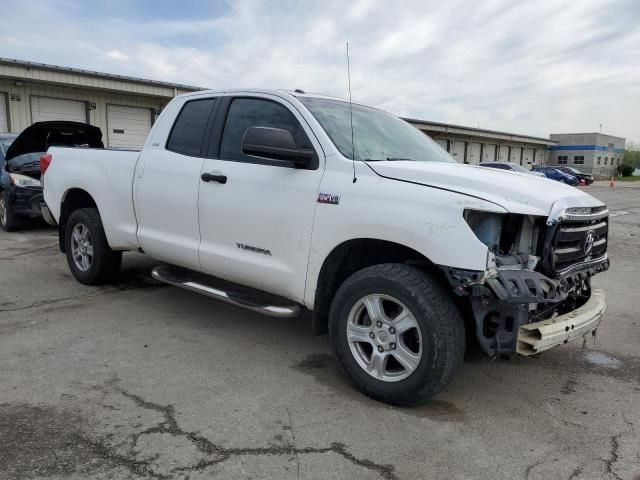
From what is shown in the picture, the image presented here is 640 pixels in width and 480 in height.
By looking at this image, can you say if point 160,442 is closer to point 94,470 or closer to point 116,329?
point 94,470

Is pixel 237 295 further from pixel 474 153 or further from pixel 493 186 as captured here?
pixel 474 153

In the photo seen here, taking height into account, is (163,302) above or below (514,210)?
below

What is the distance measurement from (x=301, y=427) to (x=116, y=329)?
228 centimetres

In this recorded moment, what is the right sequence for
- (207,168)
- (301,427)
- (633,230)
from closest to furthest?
(301,427) < (207,168) < (633,230)

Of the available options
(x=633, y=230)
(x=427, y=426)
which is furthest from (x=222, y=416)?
(x=633, y=230)

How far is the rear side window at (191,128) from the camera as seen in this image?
4.59m

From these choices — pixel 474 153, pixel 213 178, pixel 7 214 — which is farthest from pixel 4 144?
pixel 474 153

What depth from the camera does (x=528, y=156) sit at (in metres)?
61.8

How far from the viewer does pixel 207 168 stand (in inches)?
171

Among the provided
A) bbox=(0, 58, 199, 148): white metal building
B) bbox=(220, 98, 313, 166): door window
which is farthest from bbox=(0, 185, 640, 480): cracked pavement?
bbox=(0, 58, 199, 148): white metal building

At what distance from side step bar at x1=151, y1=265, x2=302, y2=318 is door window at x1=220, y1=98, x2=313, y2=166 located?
1.03m

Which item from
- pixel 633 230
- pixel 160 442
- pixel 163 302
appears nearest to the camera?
pixel 160 442

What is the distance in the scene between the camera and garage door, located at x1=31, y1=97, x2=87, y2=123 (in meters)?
19.3

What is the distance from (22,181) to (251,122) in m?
6.83
